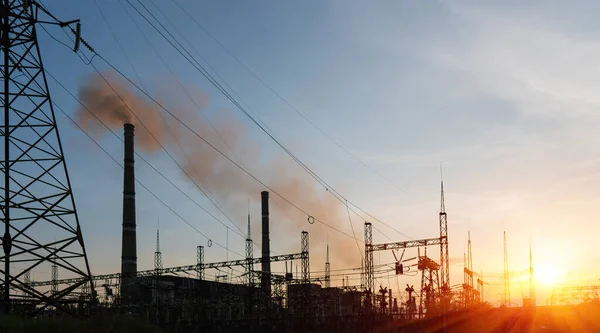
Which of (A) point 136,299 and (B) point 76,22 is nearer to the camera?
(B) point 76,22

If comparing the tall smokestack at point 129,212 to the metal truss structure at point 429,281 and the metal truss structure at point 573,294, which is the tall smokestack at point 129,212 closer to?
the metal truss structure at point 429,281

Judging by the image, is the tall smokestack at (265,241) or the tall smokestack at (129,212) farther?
the tall smokestack at (265,241)

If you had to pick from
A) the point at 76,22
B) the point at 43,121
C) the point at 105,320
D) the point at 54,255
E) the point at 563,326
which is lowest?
the point at 563,326

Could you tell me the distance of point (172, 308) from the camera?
232 feet

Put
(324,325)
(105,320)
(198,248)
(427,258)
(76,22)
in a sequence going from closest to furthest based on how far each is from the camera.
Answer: (105,320)
(76,22)
(324,325)
(427,258)
(198,248)

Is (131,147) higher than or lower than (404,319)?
higher

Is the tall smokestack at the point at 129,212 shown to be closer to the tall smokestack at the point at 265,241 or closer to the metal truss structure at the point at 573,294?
the tall smokestack at the point at 265,241

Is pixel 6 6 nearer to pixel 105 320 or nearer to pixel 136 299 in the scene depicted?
pixel 105 320

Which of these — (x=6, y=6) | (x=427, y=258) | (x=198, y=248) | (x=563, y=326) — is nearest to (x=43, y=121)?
(x=6, y=6)

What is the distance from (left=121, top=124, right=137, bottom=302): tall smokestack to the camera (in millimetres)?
60000

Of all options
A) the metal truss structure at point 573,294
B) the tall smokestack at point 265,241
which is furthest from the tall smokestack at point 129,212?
the metal truss structure at point 573,294

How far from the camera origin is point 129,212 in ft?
197

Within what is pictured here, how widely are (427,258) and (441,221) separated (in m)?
6.29

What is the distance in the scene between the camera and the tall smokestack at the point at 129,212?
60.0 m
